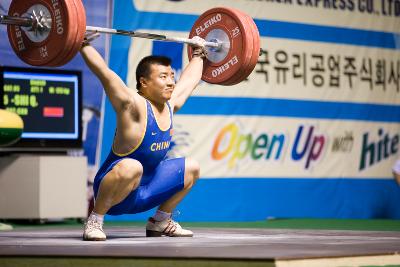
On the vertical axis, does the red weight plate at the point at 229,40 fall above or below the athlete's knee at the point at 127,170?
above

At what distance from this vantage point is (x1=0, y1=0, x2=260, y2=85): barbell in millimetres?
4820

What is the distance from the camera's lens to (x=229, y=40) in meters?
5.70

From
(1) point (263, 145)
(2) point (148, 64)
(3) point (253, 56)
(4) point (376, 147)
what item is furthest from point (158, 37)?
(4) point (376, 147)

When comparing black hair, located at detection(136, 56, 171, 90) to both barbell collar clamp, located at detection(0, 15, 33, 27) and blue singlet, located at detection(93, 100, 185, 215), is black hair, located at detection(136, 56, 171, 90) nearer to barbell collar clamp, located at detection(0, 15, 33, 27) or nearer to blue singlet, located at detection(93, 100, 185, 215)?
blue singlet, located at detection(93, 100, 185, 215)

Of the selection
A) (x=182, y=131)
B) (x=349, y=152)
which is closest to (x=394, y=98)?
(x=349, y=152)

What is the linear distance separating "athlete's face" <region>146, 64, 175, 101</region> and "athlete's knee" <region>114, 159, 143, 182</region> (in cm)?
43

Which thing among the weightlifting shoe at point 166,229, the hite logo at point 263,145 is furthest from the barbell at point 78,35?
the hite logo at point 263,145

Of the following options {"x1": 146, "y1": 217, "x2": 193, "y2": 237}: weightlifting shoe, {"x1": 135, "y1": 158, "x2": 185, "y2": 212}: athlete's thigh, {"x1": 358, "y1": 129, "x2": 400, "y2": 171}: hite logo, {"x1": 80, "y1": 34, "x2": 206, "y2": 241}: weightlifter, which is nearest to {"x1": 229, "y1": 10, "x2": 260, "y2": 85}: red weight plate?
{"x1": 80, "y1": 34, "x2": 206, "y2": 241}: weightlifter

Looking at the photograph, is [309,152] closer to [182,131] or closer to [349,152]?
[349,152]

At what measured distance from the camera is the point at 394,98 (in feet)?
32.3

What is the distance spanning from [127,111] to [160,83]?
27 centimetres

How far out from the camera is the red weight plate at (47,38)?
4.81 meters

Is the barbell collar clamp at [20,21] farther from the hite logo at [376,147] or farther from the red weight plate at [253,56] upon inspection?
the hite logo at [376,147]

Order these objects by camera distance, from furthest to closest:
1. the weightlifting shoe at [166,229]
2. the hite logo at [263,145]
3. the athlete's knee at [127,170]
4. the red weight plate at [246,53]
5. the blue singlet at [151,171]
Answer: the hite logo at [263,145]
the red weight plate at [246,53]
the weightlifting shoe at [166,229]
the blue singlet at [151,171]
the athlete's knee at [127,170]
